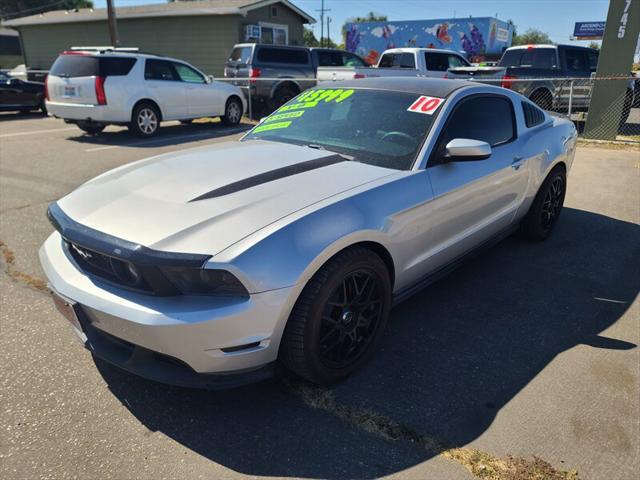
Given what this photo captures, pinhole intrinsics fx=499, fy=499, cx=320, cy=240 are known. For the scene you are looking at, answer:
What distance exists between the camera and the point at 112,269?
239cm

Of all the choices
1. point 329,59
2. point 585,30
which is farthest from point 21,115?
point 585,30

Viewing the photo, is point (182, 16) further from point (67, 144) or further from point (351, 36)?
point (351, 36)

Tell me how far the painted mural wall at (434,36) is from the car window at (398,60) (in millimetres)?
24063

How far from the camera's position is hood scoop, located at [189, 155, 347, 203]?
268 cm

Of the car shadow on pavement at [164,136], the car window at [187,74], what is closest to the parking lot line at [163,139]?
the car shadow on pavement at [164,136]

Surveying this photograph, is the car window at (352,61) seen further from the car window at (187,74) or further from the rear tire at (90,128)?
the rear tire at (90,128)

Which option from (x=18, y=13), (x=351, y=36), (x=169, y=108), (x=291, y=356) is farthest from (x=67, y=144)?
(x=18, y=13)

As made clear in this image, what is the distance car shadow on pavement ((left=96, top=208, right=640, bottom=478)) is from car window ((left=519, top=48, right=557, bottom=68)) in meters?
10.9

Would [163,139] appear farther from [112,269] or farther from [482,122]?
[112,269]

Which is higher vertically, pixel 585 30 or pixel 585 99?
pixel 585 30

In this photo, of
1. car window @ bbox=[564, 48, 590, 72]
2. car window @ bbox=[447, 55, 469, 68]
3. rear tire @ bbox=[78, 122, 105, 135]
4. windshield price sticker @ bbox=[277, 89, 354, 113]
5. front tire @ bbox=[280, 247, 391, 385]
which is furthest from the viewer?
car window @ bbox=[447, 55, 469, 68]

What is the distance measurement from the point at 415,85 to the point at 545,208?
83.6 inches

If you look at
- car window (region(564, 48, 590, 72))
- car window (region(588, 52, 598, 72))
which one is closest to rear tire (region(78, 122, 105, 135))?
car window (region(564, 48, 590, 72))

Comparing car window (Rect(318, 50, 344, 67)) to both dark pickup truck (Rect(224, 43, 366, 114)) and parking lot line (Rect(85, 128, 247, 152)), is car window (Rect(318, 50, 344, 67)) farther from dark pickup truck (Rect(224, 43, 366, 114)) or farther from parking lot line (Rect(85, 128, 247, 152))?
parking lot line (Rect(85, 128, 247, 152))
